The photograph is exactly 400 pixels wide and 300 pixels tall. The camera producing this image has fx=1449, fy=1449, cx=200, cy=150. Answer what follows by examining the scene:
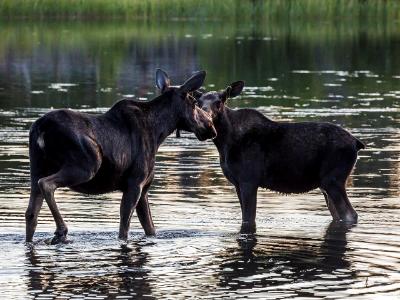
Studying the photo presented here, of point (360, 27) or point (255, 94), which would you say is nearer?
point (255, 94)

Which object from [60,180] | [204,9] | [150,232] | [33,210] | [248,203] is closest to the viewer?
[60,180]

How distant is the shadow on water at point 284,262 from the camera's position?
1215 centimetres

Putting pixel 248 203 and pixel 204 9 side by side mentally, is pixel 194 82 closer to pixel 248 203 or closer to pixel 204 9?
pixel 248 203

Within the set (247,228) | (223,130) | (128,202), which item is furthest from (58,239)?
(223,130)

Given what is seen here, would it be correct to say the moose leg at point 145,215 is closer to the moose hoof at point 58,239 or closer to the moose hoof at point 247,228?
the moose hoof at point 247,228

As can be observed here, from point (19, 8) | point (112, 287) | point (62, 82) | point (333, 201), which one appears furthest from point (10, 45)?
point (112, 287)

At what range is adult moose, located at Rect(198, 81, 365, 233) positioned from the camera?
1555 cm

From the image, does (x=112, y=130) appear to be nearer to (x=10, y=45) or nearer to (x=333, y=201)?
(x=333, y=201)

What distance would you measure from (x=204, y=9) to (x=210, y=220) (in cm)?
5316

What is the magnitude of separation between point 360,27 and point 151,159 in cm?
5246

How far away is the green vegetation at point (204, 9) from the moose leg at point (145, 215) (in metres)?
50.0

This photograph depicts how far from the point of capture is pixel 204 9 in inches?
2687

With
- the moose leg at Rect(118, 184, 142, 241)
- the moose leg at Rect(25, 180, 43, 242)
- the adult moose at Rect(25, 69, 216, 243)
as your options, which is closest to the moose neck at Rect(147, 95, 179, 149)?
the adult moose at Rect(25, 69, 216, 243)

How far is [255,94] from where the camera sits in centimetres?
3241
